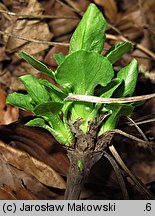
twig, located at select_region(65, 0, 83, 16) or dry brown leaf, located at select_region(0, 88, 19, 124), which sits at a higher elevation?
twig, located at select_region(65, 0, 83, 16)

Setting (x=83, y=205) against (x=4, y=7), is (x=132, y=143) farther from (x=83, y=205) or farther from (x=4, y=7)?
(x=4, y=7)

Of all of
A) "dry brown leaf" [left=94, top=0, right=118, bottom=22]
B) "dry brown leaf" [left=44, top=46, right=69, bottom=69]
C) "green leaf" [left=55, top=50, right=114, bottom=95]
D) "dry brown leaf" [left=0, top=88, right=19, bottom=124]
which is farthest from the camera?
"dry brown leaf" [left=94, top=0, right=118, bottom=22]

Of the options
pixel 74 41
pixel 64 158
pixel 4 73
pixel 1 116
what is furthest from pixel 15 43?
pixel 74 41

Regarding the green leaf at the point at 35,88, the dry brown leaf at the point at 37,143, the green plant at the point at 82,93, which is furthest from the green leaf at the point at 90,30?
the dry brown leaf at the point at 37,143

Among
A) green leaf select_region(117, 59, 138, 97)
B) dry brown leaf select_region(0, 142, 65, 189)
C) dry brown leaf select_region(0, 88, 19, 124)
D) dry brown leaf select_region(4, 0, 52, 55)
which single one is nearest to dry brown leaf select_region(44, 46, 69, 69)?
dry brown leaf select_region(4, 0, 52, 55)

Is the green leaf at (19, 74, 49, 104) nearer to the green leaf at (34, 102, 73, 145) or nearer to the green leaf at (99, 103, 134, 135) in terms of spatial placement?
the green leaf at (34, 102, 73, 145)

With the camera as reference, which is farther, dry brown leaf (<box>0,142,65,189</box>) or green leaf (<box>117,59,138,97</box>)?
dry brown leaf (<box>0,142,65,189</box>)

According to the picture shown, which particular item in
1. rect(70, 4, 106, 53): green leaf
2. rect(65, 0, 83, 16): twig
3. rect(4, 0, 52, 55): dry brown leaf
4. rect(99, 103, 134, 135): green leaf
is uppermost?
rect(65, 0, 83, 16): twig

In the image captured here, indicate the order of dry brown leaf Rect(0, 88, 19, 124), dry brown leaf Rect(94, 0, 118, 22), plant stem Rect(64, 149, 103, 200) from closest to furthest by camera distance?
plant stem Rect(64, 149, 103, 200), dry brown leaf Rect(0, 88, 19, 124), dry brown leaf Rect(94, 0, 118, 22)
